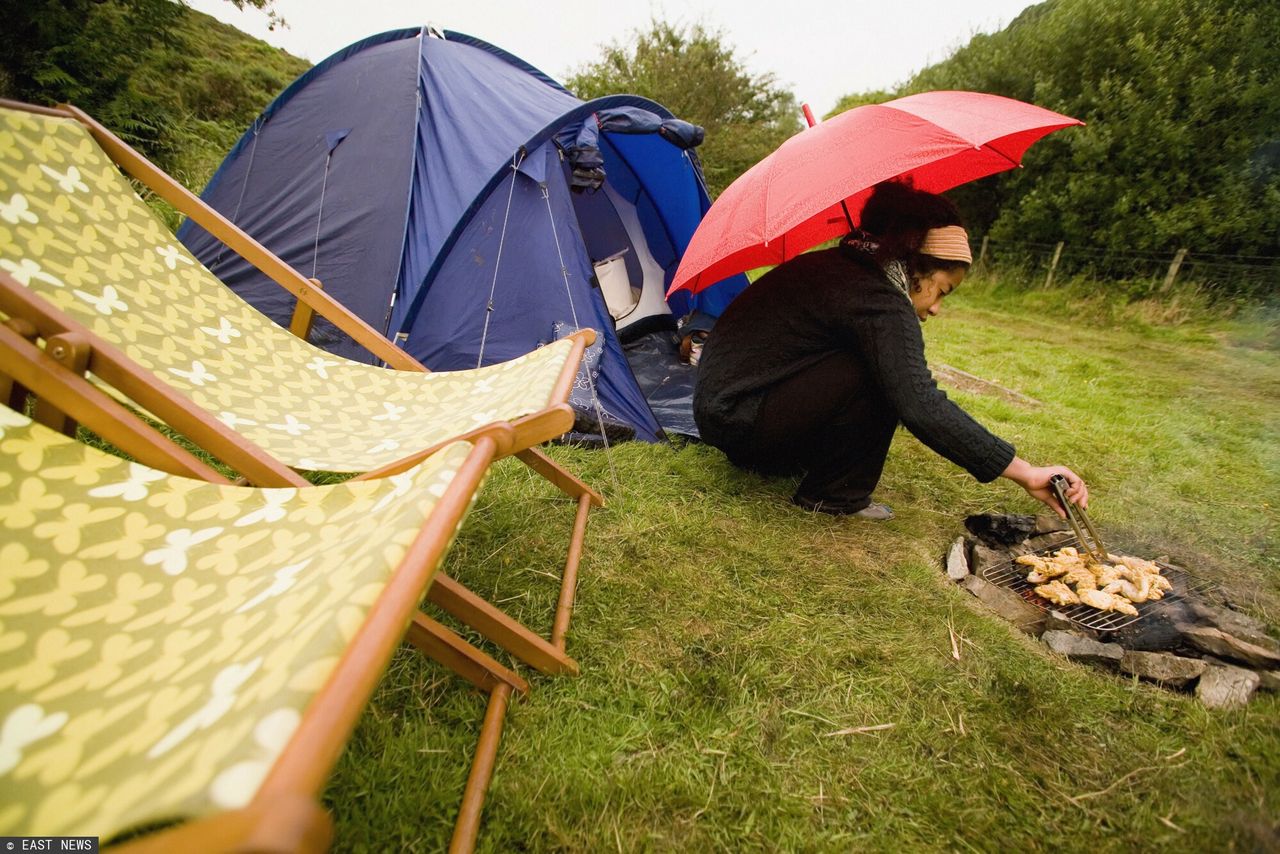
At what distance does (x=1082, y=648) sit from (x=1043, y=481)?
18.7 inches

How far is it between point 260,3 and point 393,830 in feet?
37.6

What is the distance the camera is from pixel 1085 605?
1670mm

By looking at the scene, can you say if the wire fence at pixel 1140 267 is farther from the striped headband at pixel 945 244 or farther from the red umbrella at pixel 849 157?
the striped headband at pixel 945 244

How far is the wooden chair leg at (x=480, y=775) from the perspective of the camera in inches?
37.8

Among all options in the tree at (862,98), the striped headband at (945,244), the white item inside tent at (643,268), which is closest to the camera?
the striped headband at (945,244)

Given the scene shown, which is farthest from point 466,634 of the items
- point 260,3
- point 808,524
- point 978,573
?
point 260,3

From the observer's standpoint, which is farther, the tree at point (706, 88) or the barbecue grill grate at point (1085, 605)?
the tree at point (706, 88)

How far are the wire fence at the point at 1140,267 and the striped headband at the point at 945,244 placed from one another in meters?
7.86

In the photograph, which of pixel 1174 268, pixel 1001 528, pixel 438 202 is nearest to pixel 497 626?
pixel 1001 528

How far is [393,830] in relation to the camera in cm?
102

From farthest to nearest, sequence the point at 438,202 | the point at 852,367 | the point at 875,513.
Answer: the point at 438,202
the point at 875,513
the point at 852,367

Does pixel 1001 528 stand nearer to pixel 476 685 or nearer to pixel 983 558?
pixel 983 558

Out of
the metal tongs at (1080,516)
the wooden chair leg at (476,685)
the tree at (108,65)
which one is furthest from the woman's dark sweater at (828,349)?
the tree at (108,65)

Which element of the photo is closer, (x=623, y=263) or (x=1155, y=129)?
(x=623, y=263)
